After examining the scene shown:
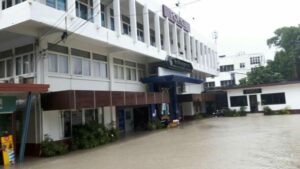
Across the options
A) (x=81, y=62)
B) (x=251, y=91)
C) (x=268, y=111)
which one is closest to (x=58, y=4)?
(x=81, y=62)

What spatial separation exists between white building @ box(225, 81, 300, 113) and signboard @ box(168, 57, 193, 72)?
9.88 metres

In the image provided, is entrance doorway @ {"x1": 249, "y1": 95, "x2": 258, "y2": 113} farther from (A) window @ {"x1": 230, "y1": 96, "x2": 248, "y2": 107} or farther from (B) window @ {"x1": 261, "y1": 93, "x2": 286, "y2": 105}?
(B) window @ {"x1": 261, "y1": 93, "x2": 286, "y2": 105}

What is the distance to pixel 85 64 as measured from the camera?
15938mm

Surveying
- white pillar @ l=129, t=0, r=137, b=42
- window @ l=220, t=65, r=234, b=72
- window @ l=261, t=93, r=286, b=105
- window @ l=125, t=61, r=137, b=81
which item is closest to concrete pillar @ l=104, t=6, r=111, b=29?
white pillar @ l=129, t=0, r=137, b=42

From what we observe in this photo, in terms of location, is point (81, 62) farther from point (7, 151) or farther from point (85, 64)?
point (7, 151)

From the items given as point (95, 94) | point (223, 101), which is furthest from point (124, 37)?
point (223, 101)

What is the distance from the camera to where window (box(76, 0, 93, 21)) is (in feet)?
50.6

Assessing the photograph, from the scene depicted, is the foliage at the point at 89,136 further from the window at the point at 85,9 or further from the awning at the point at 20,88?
the window at the point at 85,9

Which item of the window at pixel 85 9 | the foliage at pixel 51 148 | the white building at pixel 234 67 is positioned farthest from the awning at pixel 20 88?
the white building at pixel 234 67

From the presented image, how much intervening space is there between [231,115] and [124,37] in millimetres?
19317

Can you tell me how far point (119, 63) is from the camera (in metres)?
19.1

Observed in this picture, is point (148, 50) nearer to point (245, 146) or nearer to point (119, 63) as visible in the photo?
point (119, 63)

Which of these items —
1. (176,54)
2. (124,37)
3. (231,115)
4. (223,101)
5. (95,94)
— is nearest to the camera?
(95,94)

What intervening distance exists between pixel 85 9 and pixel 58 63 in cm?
388
